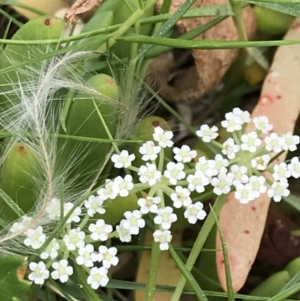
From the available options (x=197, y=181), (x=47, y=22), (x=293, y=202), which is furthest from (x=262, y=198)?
(x=47, y=22)

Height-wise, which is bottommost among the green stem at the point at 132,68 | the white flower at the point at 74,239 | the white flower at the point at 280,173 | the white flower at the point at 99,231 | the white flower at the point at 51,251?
the white flower at the point at 51,251

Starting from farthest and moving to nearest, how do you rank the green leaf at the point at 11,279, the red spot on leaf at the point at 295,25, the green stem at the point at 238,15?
the red spot on leaf at the point at 295,25, the green stem at the point at 238,15, the green leaf at the point at 11,279

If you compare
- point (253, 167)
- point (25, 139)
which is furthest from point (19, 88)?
point (253, 167)

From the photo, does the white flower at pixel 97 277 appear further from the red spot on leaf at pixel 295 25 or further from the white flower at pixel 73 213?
the red spot on leaf at pixel 295 25

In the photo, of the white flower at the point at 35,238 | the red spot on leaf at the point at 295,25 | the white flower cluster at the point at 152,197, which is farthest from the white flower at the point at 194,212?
the red spot on leaf at the point at 295,25

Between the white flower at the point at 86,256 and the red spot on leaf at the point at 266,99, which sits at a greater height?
the red spot on leaf at the point at 266,99

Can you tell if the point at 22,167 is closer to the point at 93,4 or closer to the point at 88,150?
the point at 88,150

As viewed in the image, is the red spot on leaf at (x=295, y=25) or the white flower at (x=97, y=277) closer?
the white flower at (x=97, y=277)

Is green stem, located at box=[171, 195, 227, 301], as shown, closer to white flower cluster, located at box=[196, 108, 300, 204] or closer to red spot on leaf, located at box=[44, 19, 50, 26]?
white flower cluster, located at box=[196, 108, 300, 204]
